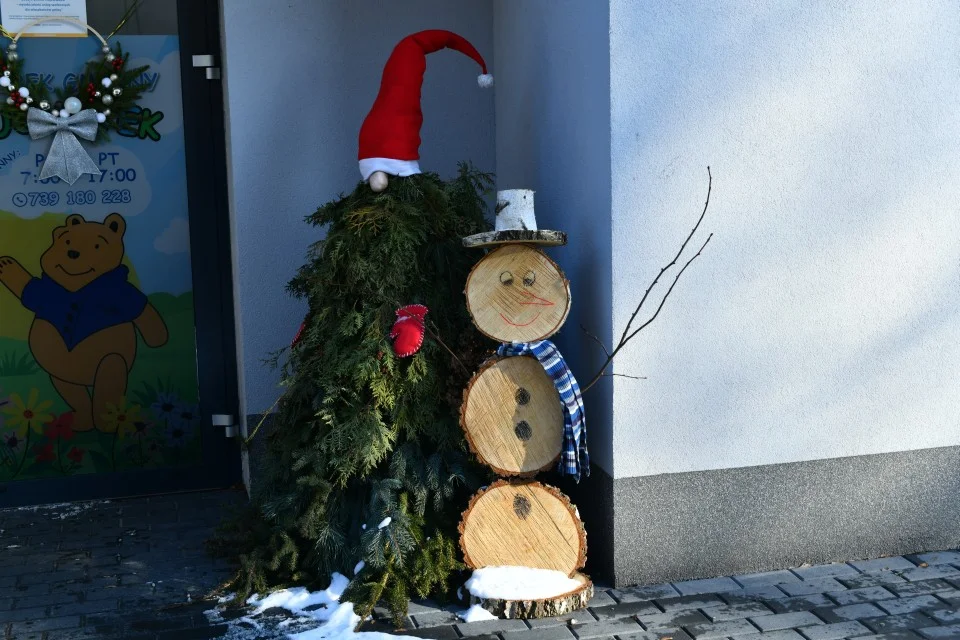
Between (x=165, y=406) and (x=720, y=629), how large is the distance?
122 inches

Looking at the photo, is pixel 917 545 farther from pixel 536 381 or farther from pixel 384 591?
pixel 384 591

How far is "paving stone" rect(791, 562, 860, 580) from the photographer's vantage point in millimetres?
4371

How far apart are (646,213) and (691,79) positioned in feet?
1.78

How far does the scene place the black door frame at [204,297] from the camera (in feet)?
17.6

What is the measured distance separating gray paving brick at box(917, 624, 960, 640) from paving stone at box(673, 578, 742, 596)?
0.71m

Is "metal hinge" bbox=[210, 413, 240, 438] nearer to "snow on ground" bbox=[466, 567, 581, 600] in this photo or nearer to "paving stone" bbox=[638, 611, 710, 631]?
"snow on ground" bbox=[466, 567, 581, 600]

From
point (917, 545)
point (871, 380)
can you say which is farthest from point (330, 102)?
point (917, 545)

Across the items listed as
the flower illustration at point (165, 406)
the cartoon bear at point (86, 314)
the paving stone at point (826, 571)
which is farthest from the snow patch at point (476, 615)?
the cartoon bear at point (86, 314)

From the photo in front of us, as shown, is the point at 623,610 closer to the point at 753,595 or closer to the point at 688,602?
the point at 688,602

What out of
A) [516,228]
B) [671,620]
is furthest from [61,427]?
[671,620]

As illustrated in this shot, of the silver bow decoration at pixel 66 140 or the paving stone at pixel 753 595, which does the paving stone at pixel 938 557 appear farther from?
the silver bow decoration at pixel 66 140

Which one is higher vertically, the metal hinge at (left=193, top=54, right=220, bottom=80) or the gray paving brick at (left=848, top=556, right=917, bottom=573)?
the metal hinge at (left=193, top=54, right=220, bottom=80)

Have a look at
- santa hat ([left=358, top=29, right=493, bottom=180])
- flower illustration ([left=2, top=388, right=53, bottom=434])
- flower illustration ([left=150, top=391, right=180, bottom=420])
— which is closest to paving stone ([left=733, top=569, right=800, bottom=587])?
santa hat ([left=358, top=29, right=493, bottom=180])

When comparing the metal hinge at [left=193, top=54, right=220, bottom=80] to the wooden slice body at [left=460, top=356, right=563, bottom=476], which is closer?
the wooden slice body at [left=460, top=356, right=563, bottom=476]
